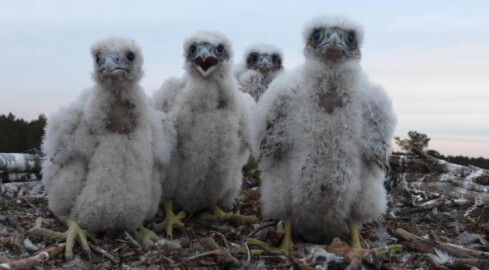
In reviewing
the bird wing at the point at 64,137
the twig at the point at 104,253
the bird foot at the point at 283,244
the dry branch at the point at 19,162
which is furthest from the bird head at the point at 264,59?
the twig at the point at 104,253

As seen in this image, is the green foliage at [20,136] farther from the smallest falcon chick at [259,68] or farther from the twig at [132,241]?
the twig at [132,241]

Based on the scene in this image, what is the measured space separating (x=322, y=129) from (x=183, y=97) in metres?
1.61

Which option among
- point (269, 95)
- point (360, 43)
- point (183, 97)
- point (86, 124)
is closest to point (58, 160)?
point (86, 124)

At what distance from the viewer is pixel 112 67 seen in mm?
5020

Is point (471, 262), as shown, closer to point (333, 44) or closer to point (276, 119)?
point (276, 119)

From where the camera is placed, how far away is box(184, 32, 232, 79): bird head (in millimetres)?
5656

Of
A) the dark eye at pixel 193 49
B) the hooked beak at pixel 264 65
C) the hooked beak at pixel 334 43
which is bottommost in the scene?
the hooked beak at pixel 334 43

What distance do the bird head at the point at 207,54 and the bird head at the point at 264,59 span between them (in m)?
2.39

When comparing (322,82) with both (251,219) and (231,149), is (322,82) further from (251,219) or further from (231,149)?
(251,219)

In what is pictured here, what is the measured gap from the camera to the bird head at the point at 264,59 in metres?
8.22

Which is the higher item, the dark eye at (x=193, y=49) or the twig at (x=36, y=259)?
the dark eye at (x=193, y=49)

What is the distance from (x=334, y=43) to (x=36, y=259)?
99.4 inches

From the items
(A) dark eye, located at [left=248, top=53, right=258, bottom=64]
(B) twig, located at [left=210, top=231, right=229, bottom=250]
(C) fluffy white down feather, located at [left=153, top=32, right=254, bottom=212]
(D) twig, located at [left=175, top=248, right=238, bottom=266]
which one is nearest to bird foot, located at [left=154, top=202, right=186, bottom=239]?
(C) fluffy white down feather, located at [left=153, top=32, right=254, bottom=212]

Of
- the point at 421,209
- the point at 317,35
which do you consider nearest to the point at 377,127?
the point at 317,35
